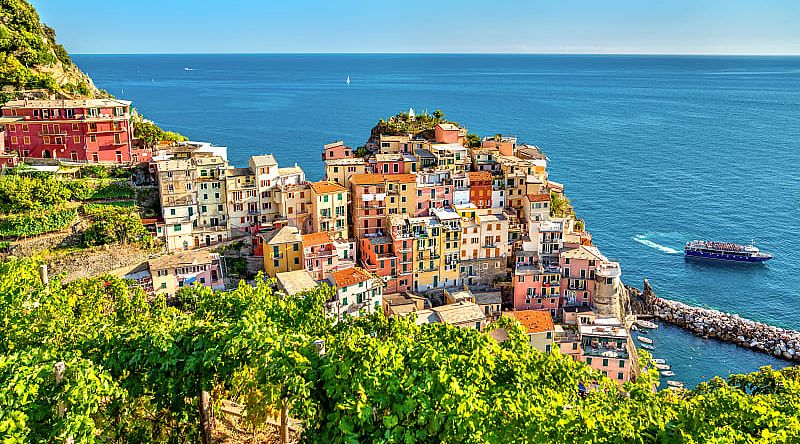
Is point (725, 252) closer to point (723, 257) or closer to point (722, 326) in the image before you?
point (723, 257)

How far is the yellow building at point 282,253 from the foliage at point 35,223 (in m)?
12.4

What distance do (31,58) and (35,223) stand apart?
23.3 m

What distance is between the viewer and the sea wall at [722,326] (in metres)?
49.7

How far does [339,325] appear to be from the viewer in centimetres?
2070

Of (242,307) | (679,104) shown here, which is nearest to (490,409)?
(242,307)

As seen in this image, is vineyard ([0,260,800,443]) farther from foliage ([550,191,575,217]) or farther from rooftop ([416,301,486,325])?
foliage ([550,191,575,217])

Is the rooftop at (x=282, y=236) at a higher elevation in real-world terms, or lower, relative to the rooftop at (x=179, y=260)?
higher

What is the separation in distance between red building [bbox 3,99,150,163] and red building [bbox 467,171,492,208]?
2722 centimetres

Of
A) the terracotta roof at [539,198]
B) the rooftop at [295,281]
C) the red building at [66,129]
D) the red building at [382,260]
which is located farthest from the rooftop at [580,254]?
the red building at [66,129]

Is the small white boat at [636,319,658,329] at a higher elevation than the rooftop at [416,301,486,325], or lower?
lower

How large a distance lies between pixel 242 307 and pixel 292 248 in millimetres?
23575

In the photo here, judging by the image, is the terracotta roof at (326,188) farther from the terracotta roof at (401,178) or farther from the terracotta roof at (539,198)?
the terracotta roof at (539,198)

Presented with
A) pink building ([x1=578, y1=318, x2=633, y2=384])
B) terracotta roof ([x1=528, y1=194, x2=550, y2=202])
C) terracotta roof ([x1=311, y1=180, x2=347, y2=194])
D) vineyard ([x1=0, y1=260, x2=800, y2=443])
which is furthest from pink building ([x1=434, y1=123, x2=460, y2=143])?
vineyard ([x1=0, y1=260, x2=800, y2=443])

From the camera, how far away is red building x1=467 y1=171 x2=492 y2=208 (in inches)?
2144
